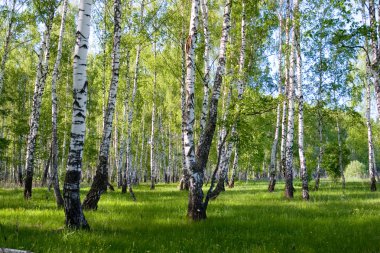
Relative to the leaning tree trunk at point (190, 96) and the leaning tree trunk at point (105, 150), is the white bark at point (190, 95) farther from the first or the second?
the leaning tree trunk at point (105, 150)

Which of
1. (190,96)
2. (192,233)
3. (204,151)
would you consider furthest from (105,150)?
(192,233)

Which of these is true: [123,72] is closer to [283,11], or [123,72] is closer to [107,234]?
[283,11]

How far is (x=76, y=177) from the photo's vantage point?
7.20 m

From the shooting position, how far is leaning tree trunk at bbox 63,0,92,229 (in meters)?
7.14

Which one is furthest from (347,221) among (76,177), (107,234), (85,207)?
(85,207)

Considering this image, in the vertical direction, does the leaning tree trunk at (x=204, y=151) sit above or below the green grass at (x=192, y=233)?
above

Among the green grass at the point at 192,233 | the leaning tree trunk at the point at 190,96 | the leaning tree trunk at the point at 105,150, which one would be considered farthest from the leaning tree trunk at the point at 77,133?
the leaning tree trunk at the point at 105,150

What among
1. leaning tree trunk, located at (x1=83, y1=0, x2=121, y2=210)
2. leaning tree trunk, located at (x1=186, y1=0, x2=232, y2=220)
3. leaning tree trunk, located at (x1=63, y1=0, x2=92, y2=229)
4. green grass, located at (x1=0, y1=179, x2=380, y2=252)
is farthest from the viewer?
leaning tree trunk, located at (x1=83, y1=0, x2=121, y2=210)

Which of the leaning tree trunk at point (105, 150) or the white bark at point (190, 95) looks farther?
the leaning tree trunk at point (105, 150)

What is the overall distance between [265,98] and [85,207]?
662 cm

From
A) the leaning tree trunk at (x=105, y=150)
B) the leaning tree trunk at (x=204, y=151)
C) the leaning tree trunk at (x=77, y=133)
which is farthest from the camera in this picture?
the leaning tree trunk at (x=105, y=150)

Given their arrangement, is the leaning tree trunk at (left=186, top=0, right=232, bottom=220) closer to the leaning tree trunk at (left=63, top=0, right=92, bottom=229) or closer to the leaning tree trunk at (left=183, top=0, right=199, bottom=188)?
the leaning tree trunk at (left=183, top=0, right=199, bottom=188)

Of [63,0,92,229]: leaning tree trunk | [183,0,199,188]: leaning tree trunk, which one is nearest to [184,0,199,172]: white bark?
[183,0,199,188]: leaning tree trunk

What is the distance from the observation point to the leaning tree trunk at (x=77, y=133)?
7141mm
